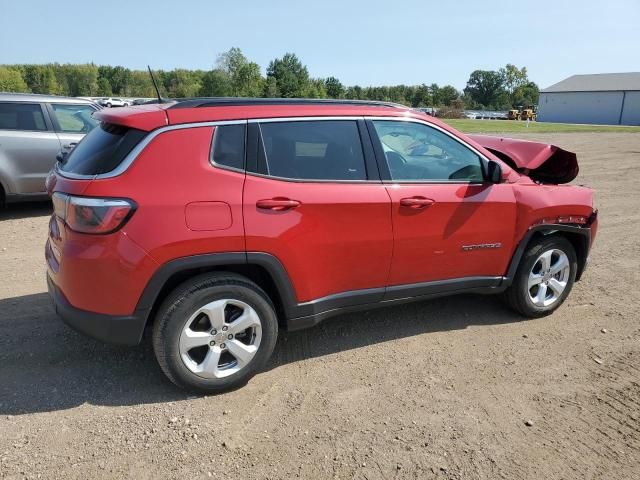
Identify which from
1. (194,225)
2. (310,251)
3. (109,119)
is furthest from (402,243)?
(109,119)

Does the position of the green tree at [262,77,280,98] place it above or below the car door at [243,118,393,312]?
above

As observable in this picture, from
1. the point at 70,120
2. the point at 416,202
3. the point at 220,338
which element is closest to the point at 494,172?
the point at 416,202

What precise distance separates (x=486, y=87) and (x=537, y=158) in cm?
12983

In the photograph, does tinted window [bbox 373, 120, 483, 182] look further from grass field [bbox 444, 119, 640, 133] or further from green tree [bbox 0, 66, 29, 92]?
green tree [bbox 0, 66, 29, 92]

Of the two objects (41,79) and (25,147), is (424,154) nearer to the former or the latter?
(25,147)

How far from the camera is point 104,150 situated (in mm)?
3039

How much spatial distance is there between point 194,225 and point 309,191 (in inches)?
31.4

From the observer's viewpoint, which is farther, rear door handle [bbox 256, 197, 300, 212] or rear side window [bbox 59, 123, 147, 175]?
rear door handle [bbox 256, 197, 300, 212]

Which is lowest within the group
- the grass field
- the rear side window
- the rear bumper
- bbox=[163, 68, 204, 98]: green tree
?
the grass field

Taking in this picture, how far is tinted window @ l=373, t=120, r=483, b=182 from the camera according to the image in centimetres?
369

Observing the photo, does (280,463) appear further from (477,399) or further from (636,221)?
(636,221)

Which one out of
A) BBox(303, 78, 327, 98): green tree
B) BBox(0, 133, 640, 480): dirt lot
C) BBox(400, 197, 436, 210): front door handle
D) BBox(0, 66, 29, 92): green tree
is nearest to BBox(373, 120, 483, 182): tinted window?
BBox(400, 197, 436, 210): front door handle

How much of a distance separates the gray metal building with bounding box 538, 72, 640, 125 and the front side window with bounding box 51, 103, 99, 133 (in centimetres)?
8267

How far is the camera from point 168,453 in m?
2.71
